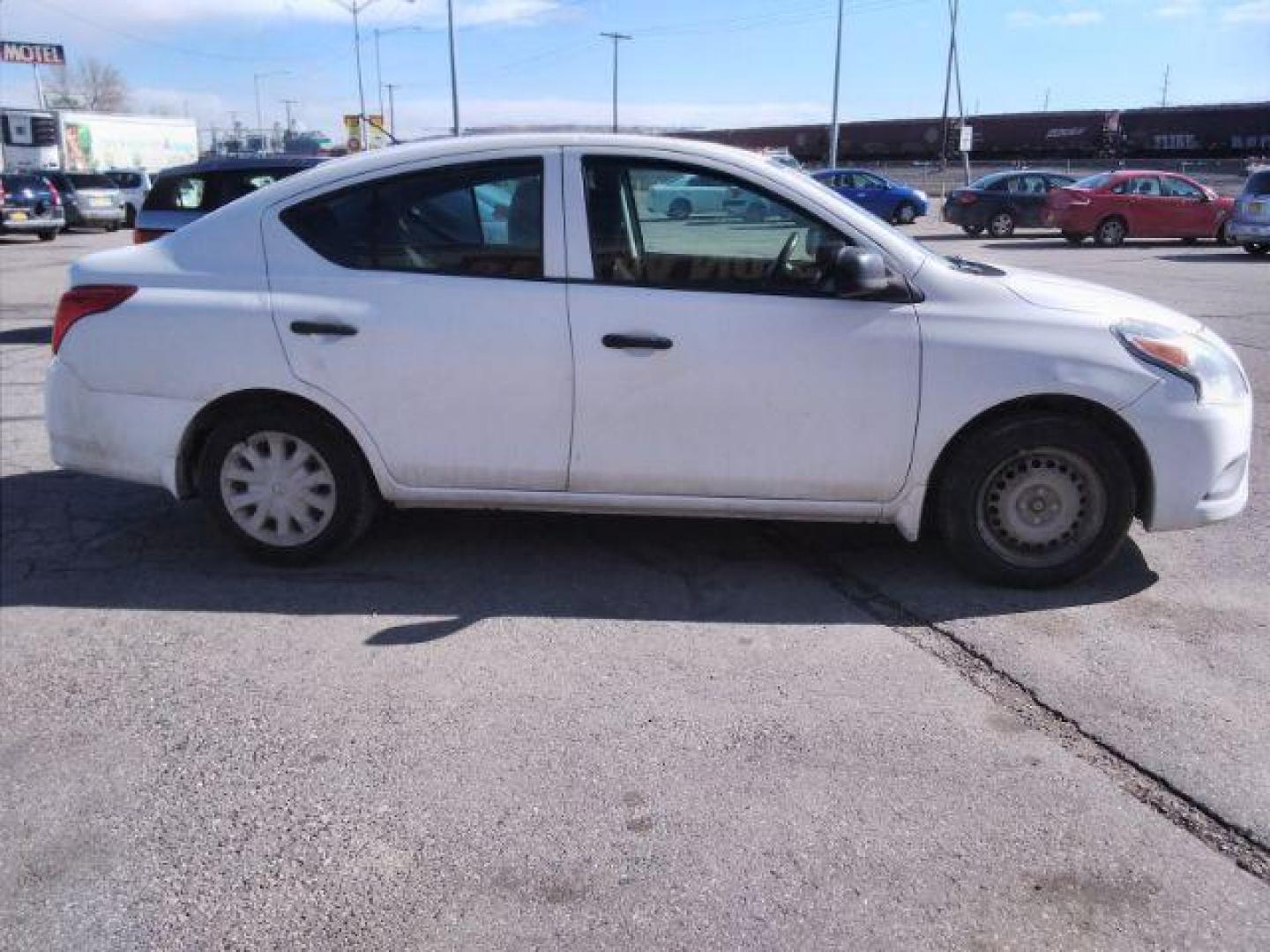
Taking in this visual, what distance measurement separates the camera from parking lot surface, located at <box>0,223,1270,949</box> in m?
2.60

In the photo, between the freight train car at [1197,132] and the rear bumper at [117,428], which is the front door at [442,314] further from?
the freight train car at [1197,132]

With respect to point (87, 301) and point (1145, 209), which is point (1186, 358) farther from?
point (1145, 209)

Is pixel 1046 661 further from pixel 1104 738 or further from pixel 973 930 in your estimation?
pixel 973 930

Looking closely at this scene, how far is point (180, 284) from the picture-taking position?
449cm

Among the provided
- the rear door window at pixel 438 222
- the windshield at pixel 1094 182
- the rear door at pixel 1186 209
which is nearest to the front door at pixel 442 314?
the rear door window at pixel 438 222

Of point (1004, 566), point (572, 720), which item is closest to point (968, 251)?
point (1004, 566)

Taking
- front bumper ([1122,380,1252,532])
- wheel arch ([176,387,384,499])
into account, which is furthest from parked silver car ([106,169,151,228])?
front bumper ([1122,380,1252,532])

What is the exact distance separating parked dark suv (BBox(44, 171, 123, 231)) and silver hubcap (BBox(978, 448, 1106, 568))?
30904mm

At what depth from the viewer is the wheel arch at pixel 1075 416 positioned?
4.27 meters

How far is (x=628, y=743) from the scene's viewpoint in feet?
10.9

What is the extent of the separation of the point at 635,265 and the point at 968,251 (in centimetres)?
2011

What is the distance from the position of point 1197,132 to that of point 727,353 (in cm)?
5253

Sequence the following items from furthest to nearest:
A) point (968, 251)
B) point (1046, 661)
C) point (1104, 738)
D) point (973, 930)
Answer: point (968, 251), point (1046, 661), point (1104, 738), point (973, 930)

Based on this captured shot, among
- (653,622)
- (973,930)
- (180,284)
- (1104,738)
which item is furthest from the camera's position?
(180,284)
